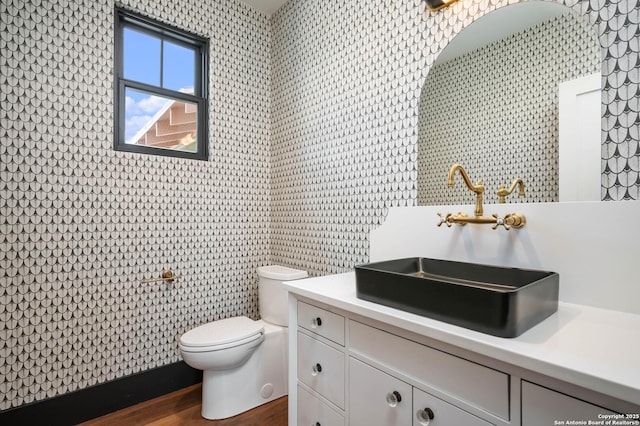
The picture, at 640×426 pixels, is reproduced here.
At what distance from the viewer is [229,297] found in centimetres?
247

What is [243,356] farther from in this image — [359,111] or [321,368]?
[359,111]

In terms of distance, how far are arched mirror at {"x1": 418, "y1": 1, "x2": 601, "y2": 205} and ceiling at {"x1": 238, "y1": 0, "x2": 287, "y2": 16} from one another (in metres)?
1.67

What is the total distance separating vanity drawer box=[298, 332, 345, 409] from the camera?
122 cm

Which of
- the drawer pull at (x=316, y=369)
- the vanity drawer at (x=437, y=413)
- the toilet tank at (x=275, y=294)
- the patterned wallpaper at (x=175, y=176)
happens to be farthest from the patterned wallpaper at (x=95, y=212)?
the vanity drawer at (x=437, y=413)

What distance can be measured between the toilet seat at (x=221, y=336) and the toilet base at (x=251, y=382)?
141 millimetres

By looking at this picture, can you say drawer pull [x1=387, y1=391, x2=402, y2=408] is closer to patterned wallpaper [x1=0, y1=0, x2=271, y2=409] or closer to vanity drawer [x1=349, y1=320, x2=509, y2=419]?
vanity drawer [x1=349, y1=320, x2=509, y2=419]

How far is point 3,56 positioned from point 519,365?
2.59 meters

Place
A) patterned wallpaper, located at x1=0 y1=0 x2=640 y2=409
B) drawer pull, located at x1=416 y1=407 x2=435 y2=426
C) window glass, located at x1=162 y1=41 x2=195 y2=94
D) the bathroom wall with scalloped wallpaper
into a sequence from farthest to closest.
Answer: window glass, located at x1=162 y1=41 x2=195 y2=94
patterned wallpaper, located at x1=0 y1=0 x2=640 y2=409
the bathroom wall with scalloped wallpaper
drawer pull, located at x1=416 y1=407 x2=435 y2=426

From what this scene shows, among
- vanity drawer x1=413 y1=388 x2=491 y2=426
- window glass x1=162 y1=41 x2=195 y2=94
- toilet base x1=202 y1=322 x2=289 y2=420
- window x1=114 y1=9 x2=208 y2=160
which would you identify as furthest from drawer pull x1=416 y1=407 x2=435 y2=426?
window glass x1=162 y1=41 x2=195 y2=94

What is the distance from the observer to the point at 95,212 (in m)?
1.90

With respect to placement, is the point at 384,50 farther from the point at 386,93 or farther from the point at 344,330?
the point at 344,330

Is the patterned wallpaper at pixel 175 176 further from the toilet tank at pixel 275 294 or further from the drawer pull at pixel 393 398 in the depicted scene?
the drawer pull at pixel 393 398

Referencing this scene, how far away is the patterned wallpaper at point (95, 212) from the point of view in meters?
1.69

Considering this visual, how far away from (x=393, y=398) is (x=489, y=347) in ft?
1.37
